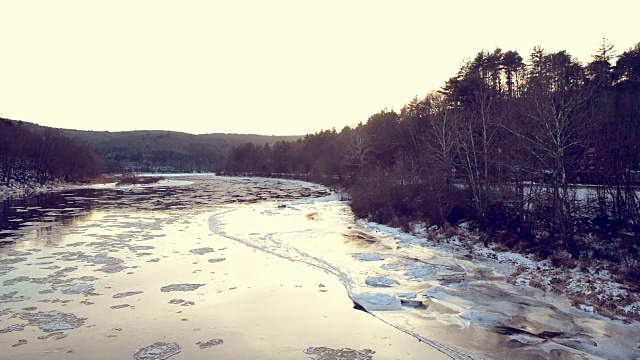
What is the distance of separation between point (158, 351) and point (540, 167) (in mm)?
14978

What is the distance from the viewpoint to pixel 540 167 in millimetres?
16234

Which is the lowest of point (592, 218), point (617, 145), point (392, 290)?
point (392, 290)

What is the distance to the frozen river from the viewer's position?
25.4 feet

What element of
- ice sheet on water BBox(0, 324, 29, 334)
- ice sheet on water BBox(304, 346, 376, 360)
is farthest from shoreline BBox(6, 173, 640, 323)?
ice sheet on water BBox(0, 324, 29, 334)

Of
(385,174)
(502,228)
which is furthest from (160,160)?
(502,228)

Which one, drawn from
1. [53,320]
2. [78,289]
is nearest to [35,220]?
[78,289]

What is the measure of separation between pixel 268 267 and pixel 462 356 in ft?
26.9

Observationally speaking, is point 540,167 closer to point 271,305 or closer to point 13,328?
point 271,305

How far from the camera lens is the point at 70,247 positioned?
56.1ft

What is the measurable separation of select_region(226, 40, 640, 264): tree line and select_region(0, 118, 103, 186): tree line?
57422mm

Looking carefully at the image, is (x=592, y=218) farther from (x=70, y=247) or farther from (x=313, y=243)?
(x=70, y=247)

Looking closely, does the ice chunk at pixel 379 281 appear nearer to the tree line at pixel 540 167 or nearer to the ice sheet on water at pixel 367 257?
the ice sheet on water at pixel 367 257

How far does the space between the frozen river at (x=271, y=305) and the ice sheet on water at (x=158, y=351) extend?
1.5 inches

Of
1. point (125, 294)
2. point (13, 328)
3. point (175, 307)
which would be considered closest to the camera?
point (13, 328)
